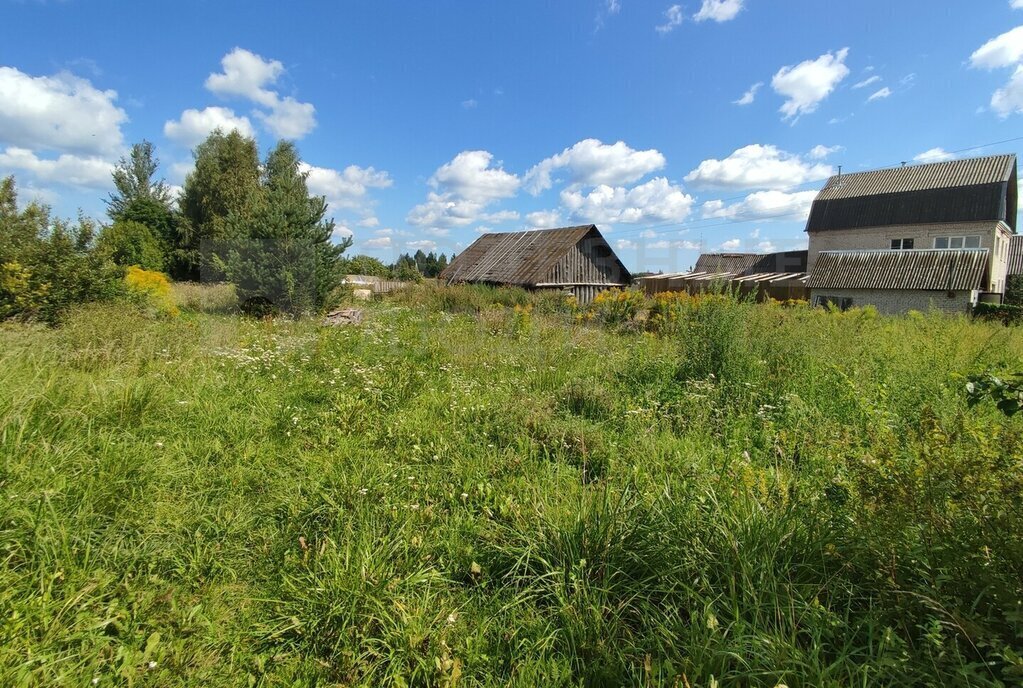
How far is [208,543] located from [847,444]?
423 cm

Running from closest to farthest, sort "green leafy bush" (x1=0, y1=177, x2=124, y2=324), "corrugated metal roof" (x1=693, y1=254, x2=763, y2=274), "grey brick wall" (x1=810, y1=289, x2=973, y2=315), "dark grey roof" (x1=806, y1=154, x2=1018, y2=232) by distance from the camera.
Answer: "green leafy bush" (x1=0, y1=177, x2=124, y2=324), "grey brick wall" (x1=810, y1=289, x2=973, y2=315), "dark grey roof" (x1=806, y1=154, x2=1018, y2=232), "corrugated metal roof" (x1=693, y1=254, x2=763, y2=274)

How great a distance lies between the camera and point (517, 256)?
2217cm

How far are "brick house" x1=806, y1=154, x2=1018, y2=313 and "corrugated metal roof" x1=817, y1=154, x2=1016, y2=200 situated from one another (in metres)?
0.04

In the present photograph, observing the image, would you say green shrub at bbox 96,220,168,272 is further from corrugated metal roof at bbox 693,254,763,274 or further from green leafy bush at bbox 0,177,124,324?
corrugated metal roof at bbox 693,254,763,274

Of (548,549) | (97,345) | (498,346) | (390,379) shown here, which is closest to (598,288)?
(498,346)

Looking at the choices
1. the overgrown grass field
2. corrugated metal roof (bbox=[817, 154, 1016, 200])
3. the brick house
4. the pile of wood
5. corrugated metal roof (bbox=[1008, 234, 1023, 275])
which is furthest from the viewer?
corrugated metal roof (bbox=[1008, 234, 1023, 275])

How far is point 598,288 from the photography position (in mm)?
21969

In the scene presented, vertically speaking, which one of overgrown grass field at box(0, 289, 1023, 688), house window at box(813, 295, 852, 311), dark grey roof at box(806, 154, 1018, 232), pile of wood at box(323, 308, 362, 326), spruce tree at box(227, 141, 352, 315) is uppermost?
dark grey roof at box(806, 154, 1018, 232)

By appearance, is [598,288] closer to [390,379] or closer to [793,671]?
[390,379]

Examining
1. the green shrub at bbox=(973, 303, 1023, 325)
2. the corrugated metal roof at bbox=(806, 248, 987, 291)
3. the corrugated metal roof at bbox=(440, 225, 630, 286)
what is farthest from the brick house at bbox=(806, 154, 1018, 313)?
the corrugated metal roof at bbox=(440, 225, 630, 286)

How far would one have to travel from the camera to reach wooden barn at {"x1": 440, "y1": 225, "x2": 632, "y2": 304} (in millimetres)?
20094

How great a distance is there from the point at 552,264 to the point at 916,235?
20507 mm

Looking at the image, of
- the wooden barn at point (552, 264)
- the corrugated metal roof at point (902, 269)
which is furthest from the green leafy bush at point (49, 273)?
the corrugated metal roof at point (902, 269)

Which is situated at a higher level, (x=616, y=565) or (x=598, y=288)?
(x=598, y=288)
